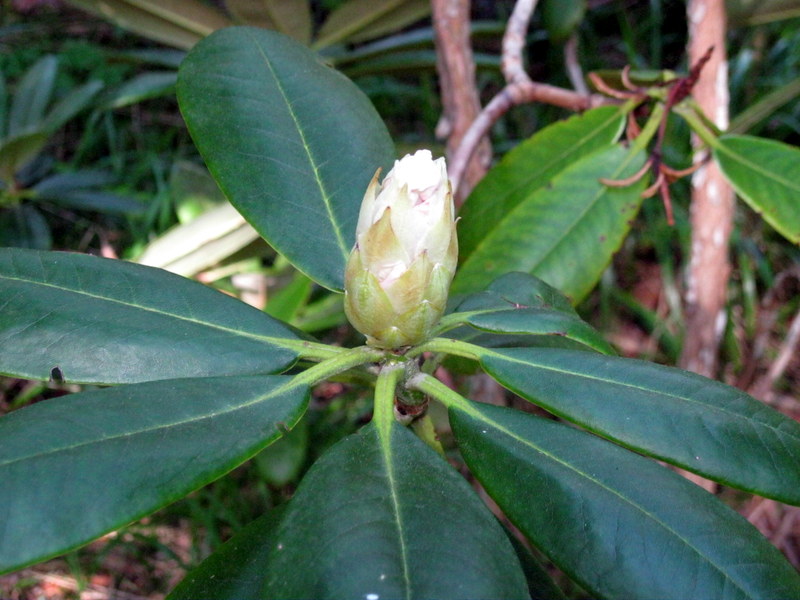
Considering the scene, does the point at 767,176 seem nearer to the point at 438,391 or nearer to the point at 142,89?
the point at 438,391

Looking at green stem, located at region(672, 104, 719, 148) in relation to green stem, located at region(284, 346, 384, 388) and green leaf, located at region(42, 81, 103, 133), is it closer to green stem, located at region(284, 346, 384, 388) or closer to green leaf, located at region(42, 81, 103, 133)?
green stem, located at region(284, 346, 384, 388)

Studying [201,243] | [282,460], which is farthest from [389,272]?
[282,460]

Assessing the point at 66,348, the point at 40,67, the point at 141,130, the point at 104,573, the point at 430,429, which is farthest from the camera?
the point at 141,130

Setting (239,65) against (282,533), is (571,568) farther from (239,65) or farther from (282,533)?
(239,65)

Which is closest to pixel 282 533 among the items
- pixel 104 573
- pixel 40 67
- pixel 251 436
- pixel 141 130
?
pixel 251 436

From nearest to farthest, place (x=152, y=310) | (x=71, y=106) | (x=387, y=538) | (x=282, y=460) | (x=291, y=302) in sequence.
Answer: (x=387, y=538), (x=152, y=310), (x=291, y=302), (x=282, y=460), (x=71, y=106)

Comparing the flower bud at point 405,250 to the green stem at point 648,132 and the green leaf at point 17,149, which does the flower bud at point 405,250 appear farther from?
the green leaf at point 17,149
